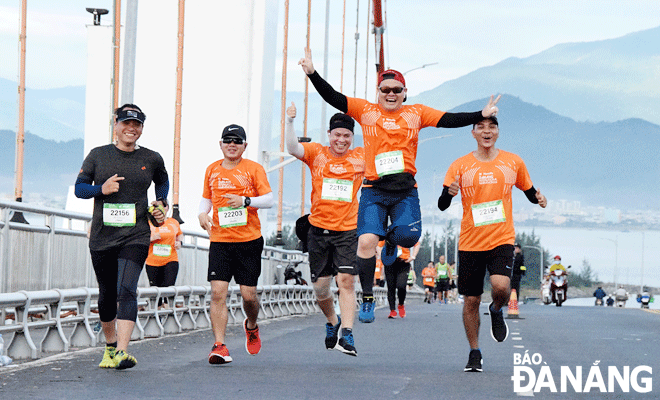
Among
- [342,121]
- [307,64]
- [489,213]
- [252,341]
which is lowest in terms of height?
[252,341]

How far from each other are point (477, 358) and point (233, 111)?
3859 centimetres

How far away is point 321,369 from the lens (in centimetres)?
1000

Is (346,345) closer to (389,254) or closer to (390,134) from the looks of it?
(389,254)

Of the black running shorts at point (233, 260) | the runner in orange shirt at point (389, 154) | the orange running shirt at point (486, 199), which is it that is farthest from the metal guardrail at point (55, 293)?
the orange running shirt at point (486, 199)

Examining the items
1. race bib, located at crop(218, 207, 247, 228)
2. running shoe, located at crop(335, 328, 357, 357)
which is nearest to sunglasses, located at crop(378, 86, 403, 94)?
race bib, located at crop(218, 207, 247, 228)

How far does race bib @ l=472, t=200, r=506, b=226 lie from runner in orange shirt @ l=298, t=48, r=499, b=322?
1.69ft

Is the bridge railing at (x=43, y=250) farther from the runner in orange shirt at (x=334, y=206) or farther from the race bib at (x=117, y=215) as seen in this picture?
the runner in orange shirt at (x=334, y=206)

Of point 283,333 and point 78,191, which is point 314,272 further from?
point 283,333

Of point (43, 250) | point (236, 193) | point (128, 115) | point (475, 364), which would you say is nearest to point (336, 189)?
point (236, 193)

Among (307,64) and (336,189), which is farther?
(336,189)

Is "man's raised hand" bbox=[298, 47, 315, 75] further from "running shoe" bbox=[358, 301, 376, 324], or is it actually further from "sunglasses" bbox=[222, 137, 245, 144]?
"running shoe" bbox=[358, 301, 376, 324]

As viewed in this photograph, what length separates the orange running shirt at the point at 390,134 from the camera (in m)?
10.2

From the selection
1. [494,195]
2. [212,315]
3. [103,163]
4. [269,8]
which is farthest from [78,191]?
[269,8]

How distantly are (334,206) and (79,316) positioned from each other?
2.75 m
